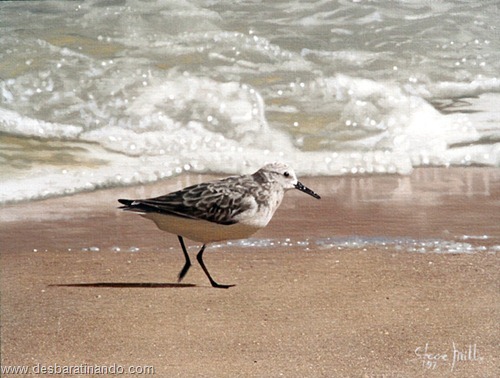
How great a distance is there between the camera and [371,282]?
121 inches

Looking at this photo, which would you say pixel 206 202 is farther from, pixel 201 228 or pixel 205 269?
pixel 205 269

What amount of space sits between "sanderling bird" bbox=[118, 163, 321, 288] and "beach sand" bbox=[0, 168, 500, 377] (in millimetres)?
34

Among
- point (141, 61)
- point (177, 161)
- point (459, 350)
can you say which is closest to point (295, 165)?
point (177, 161)

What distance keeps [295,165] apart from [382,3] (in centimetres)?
59

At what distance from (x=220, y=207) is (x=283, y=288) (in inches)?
13.0

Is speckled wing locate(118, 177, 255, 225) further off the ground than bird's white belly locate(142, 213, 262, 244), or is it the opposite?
speckled wing locate(118, 177, 255, 225)

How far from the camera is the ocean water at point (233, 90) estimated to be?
306 cm

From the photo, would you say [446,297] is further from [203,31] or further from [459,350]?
[203,31]

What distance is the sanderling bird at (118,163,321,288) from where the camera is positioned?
300 cm
